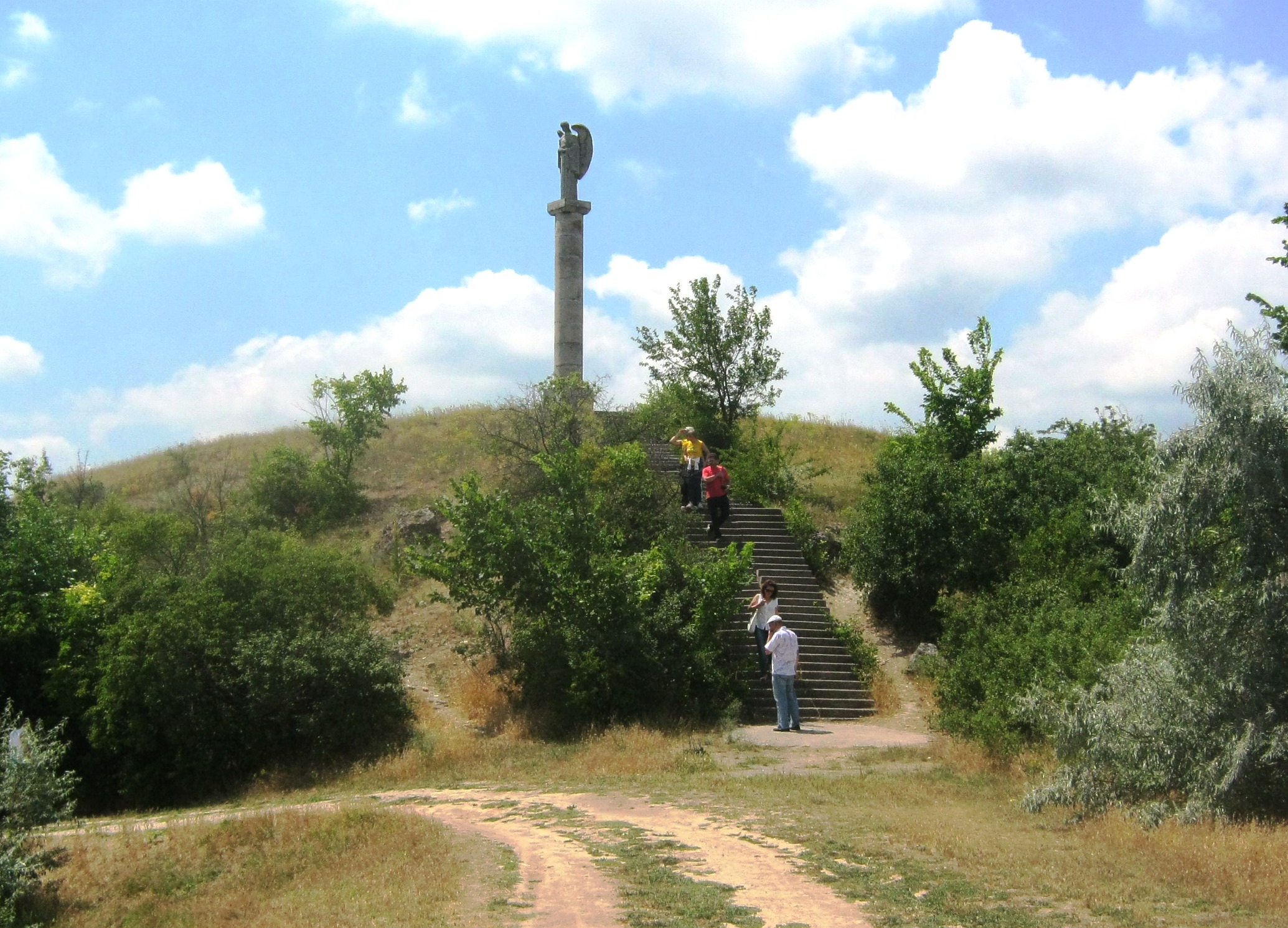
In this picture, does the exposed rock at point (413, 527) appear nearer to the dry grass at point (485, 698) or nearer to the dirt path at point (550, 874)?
the dry grass at point (485, 698)

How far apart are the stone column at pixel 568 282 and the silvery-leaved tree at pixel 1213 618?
1969cm

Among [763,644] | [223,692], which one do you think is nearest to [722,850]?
[763,644]

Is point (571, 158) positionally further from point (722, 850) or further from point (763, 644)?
point (722, 850)

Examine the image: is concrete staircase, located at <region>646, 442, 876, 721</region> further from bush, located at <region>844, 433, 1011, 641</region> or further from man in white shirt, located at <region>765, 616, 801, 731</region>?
man in white shirt, located at <region>765, 616, 801, 731</region>

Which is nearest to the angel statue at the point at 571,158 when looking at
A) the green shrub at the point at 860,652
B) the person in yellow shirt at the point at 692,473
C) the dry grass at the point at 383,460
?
the dry grass at the point at 383,460

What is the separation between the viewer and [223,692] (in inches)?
666

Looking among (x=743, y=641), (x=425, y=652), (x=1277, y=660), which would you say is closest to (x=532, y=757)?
(x=743, y=641)

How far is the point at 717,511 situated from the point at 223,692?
30.0 ft

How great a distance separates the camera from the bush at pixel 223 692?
1658cm

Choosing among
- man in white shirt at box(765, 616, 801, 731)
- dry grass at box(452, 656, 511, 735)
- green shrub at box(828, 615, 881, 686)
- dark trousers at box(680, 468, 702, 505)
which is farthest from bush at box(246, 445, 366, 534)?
man in white shirt at box(765, 616, 801, 731)

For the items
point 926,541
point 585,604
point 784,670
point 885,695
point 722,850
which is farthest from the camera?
point 926,541

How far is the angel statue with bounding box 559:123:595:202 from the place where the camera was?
1138 inches

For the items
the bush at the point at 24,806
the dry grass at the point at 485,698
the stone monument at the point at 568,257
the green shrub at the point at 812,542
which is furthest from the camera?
the stone monument at the point at 568,257

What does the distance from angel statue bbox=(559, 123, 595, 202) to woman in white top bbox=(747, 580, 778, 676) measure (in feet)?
49.1
